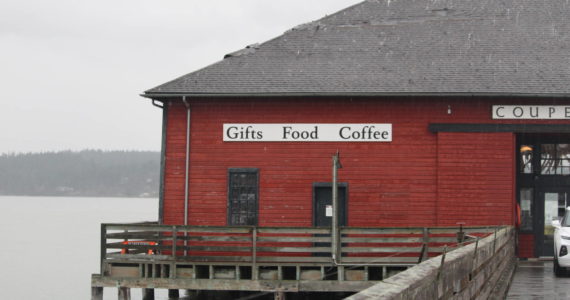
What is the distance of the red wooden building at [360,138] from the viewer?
22.2 m

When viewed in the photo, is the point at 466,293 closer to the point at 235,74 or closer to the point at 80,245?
the point at 235,74

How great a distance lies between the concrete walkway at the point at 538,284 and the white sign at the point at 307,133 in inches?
187

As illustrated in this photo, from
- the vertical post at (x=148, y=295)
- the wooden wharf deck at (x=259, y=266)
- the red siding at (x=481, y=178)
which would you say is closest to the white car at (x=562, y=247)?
the wooden wharf deck at (x=259, y=266)

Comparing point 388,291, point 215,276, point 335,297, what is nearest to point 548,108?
point 335,297

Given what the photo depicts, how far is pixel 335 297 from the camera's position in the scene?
22328 millimetres

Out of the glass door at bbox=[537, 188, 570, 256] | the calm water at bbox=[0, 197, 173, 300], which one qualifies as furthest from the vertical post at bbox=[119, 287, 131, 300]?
the calm water at bbox=[0, 197, 173, 300]

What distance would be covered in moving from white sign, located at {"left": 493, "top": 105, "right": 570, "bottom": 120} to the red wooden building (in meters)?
0.02

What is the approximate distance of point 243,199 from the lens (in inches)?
890

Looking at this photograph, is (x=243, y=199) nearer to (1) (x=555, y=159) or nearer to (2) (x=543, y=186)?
(2) (x=543, y=186)

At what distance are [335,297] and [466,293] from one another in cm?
1316

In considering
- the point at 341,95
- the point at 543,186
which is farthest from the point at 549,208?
the point at 341,95

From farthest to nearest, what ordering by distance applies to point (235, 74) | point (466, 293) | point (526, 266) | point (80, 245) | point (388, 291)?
point (80, 245) → point (235, 74) → point (526, 266) → point (466, 293) → point (388, 291)

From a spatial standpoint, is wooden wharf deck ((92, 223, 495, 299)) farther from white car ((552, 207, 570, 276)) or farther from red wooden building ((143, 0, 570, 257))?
red wooden building ((143, 0, 570, 257))

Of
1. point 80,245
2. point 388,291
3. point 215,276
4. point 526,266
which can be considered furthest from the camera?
point 80,245
